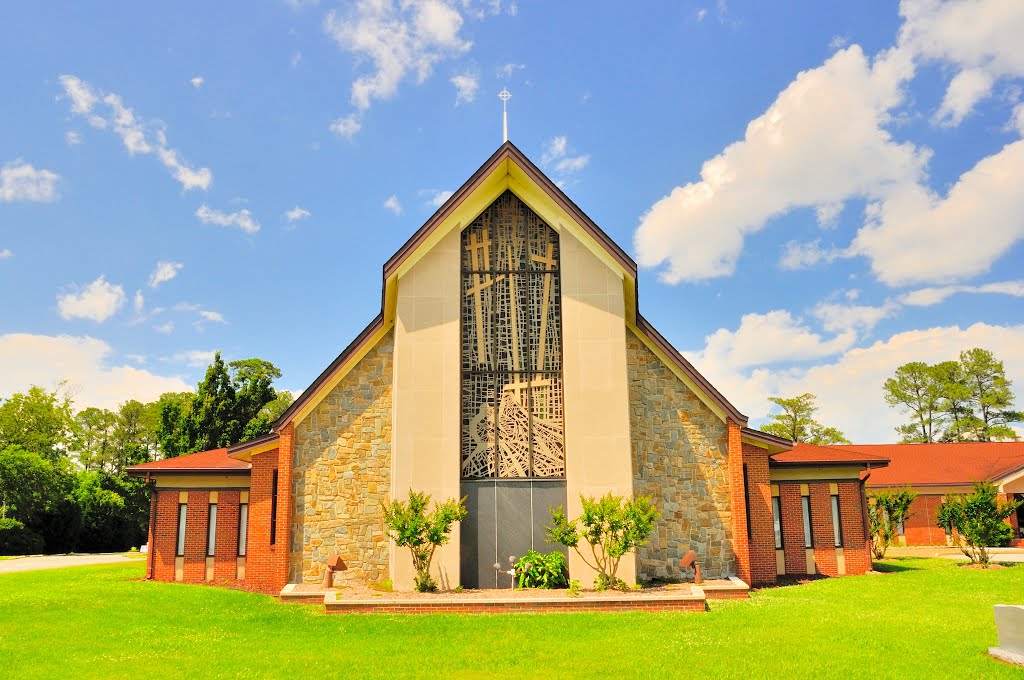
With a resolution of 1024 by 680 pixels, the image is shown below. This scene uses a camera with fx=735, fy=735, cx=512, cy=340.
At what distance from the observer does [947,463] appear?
1358 inches

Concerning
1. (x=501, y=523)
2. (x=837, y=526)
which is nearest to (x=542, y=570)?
(x=501, y=523)

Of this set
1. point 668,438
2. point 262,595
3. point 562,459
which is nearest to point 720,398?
point 668,438

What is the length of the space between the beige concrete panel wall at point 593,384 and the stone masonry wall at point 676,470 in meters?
1.17

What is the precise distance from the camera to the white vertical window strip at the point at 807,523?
19.9 metres

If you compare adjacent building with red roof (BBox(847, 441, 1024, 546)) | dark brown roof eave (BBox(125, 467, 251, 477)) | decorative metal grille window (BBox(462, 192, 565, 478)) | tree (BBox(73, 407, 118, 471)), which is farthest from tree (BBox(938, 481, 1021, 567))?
tree (BBox(73, 407, 118, 471))

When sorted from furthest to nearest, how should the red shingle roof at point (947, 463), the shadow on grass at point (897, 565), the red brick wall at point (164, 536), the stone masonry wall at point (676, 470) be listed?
the red shingle roof at point (947, 463) → the shadow on grass at point (897, 565) → the red brick wall at point (164, 536) → the stone masonry wall at point (676, 470)

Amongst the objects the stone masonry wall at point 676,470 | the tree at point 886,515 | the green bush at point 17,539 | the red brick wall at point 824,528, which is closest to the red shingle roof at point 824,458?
the red brick wall at point 824,528

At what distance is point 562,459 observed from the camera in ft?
55.2

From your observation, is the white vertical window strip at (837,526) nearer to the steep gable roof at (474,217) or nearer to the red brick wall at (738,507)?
the red brick wall at (738,507)

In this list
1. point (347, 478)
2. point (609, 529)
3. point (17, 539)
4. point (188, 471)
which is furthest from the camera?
point (17, 539)

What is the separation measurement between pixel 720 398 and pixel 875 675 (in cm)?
878

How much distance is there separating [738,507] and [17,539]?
35949mm

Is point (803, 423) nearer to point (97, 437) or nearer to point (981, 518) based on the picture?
point (981, 518)

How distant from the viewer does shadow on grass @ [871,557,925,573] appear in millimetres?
20978
